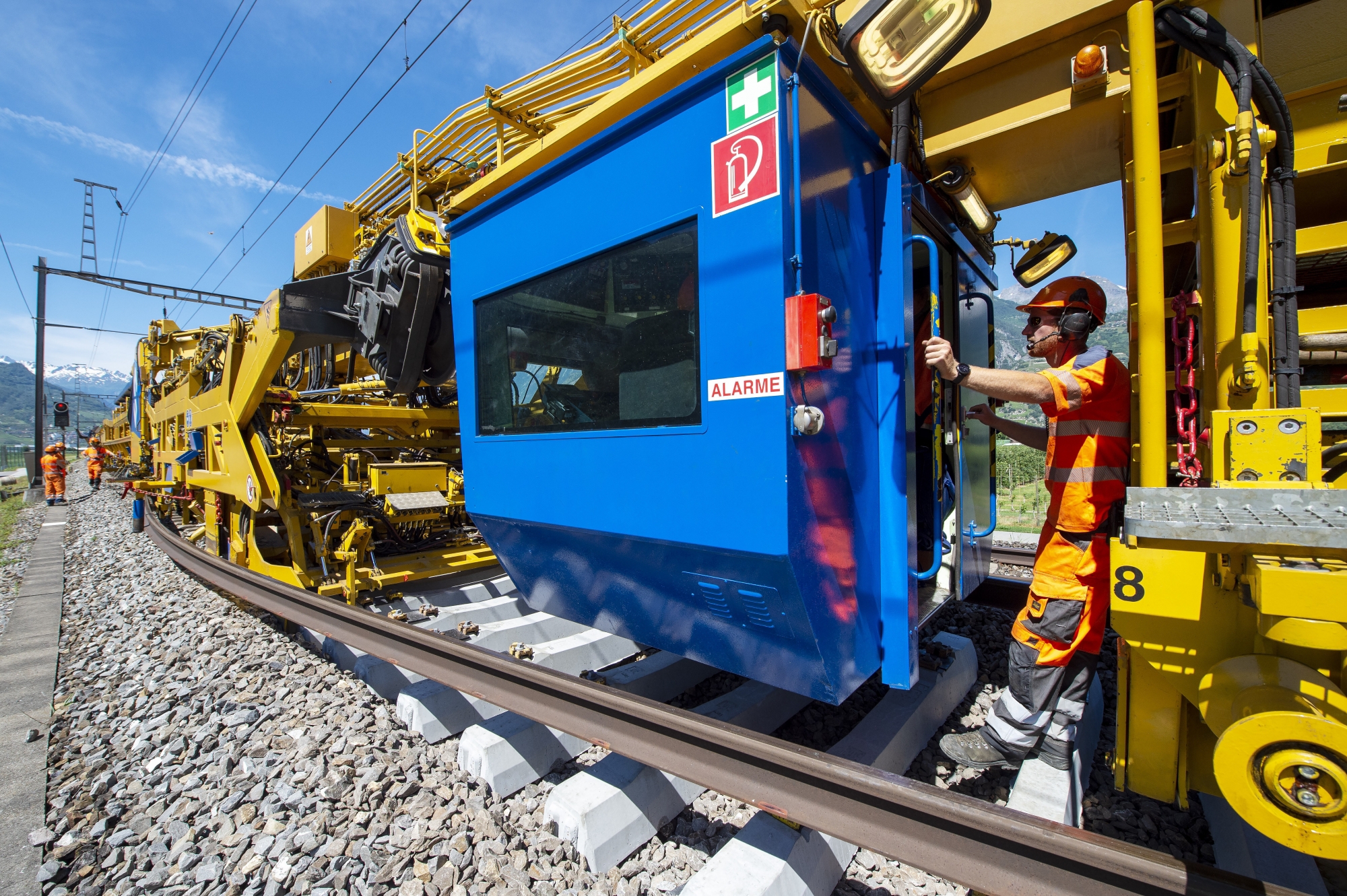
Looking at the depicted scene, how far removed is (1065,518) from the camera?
249 cm

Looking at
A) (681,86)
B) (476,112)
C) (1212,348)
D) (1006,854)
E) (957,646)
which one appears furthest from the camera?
(476,112)

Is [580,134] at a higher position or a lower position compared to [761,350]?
higher

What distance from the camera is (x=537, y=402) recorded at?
306 centimetres

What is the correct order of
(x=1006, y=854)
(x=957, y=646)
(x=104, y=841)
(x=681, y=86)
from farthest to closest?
(x=957, y=646)
(x=104, y=841)
(x=681, y=86)
(x=1006, y=854)

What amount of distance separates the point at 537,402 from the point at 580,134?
1.28m

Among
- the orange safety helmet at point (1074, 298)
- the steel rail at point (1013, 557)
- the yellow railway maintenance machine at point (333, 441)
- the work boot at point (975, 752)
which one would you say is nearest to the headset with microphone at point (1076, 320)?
the orange safety helmet at point (1074, 298)

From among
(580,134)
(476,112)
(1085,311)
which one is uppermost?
(476,112)

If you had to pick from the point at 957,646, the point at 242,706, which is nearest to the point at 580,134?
the point at 957,646

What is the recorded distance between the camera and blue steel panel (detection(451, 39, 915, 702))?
2.11m

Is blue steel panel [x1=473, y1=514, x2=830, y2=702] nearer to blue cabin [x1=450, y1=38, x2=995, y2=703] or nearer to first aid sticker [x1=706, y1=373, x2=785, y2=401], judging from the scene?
blue cabin [x1=450, y1=38, x2=995, y2=703]

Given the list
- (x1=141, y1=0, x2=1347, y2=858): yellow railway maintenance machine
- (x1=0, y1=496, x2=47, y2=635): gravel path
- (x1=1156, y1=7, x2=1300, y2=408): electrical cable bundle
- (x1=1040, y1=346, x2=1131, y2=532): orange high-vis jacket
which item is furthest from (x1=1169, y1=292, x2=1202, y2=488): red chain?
(x1=0, y1=496, x2=47, y2=635): gravel path

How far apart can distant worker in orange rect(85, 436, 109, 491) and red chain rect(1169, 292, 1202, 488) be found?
27.5 metres

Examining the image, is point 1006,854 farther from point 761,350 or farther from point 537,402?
point 537,402

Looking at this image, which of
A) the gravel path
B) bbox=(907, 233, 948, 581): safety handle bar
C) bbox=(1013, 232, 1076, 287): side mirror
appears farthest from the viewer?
the gravel path
